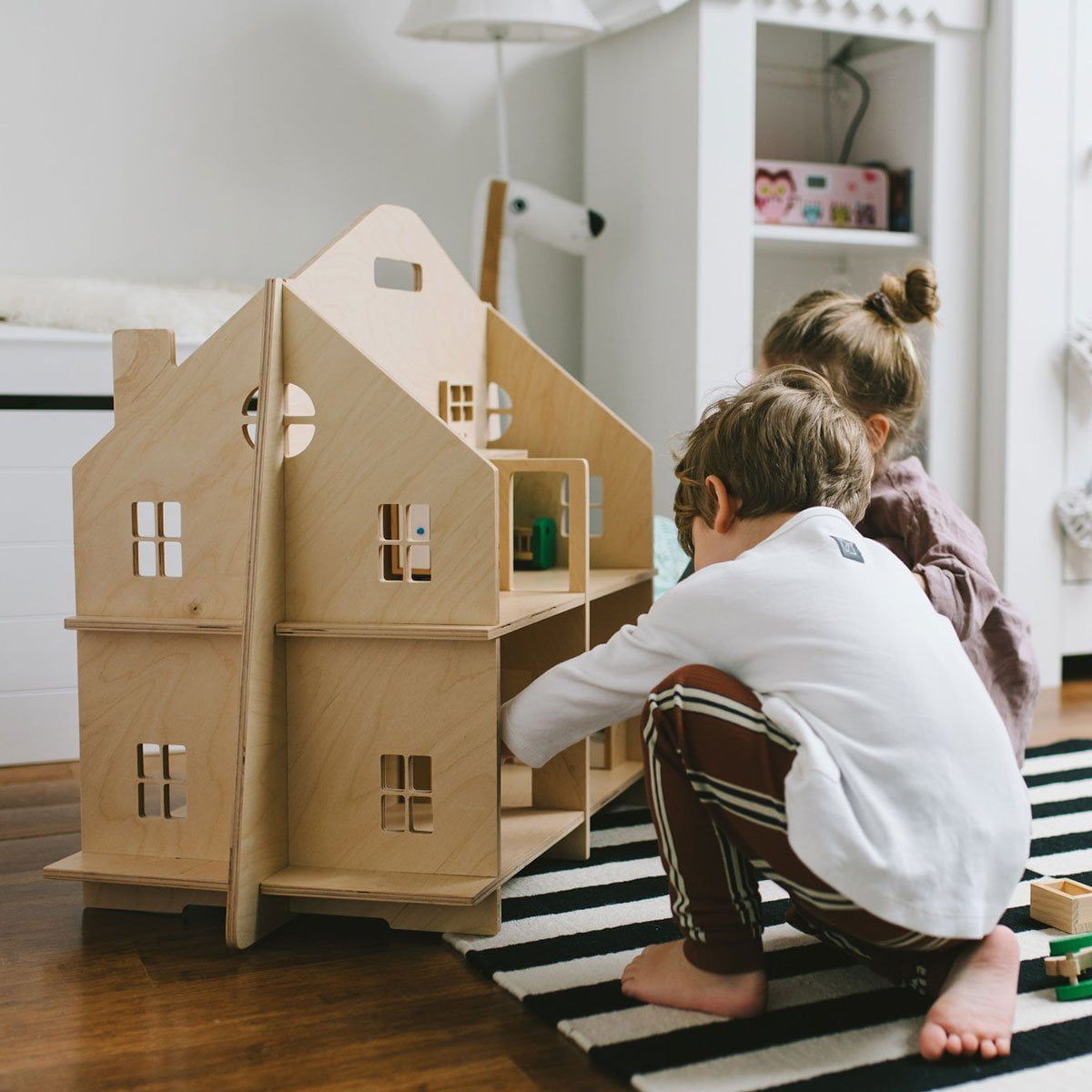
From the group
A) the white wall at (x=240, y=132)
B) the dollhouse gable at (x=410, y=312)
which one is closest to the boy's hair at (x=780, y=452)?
the dollhouse gable at (x=410, y=312)

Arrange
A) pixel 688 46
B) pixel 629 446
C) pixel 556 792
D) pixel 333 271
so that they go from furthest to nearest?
pixel 688 46 < pixel 629 446 < pixel 556 792 < pixel 333 271

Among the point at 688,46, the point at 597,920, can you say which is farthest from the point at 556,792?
the point at 688,46

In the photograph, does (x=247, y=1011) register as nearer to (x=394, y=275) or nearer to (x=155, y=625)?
(x=155, y=625)

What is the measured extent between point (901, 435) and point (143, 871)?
3.17 feet

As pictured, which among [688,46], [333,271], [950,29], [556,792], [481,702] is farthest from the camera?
[950,29]

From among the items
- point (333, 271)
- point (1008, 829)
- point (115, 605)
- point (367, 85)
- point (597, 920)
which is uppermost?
point (367, 85)

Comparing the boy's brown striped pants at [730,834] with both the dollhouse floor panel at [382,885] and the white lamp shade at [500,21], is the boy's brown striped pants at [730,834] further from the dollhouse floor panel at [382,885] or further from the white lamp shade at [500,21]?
the white lamp shade at [500,21]

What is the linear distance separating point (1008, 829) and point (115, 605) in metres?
0.84

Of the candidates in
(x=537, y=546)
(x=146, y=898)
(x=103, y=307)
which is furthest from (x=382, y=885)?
(x=103, y=307)

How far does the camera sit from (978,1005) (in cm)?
101

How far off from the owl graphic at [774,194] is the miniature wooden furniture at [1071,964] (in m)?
1.50

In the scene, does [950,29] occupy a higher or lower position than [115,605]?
higher

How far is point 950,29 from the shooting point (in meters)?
2.37

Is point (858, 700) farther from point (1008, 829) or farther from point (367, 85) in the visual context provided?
point (367, 85)
